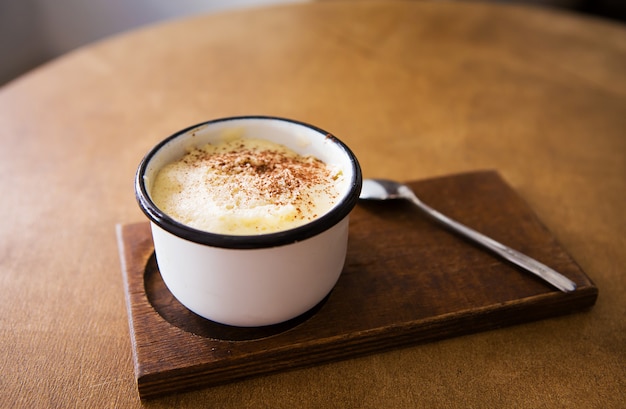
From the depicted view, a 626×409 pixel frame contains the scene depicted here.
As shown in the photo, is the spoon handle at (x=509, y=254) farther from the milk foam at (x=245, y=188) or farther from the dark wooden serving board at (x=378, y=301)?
the milk foam at (x=245, y=188)

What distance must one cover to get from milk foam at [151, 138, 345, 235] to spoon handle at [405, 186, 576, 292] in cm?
22

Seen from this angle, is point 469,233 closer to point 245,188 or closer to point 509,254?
point 509,254

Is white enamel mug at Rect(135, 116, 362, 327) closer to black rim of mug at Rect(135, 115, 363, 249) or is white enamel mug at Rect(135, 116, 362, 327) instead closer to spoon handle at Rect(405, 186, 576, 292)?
black rim of mug at Rect(135, 115, 363, 249)

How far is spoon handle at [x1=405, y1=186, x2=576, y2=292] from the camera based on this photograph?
792 mm

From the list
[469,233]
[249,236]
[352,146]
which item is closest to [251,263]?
[249,236]

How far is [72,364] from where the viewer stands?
0.72 meters

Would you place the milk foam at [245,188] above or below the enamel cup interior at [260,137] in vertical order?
below

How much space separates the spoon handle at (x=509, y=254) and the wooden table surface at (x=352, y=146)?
0.17 feet

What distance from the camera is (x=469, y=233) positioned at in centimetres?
88

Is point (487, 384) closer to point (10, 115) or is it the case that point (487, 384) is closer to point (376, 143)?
point (376, 143)

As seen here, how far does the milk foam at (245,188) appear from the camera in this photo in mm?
684

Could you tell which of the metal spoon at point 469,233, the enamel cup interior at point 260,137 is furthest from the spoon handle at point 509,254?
the enamel cup interior at point 260,137

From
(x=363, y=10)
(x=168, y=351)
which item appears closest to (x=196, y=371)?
(x=168, y=351)

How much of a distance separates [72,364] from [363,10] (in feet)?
4.30
